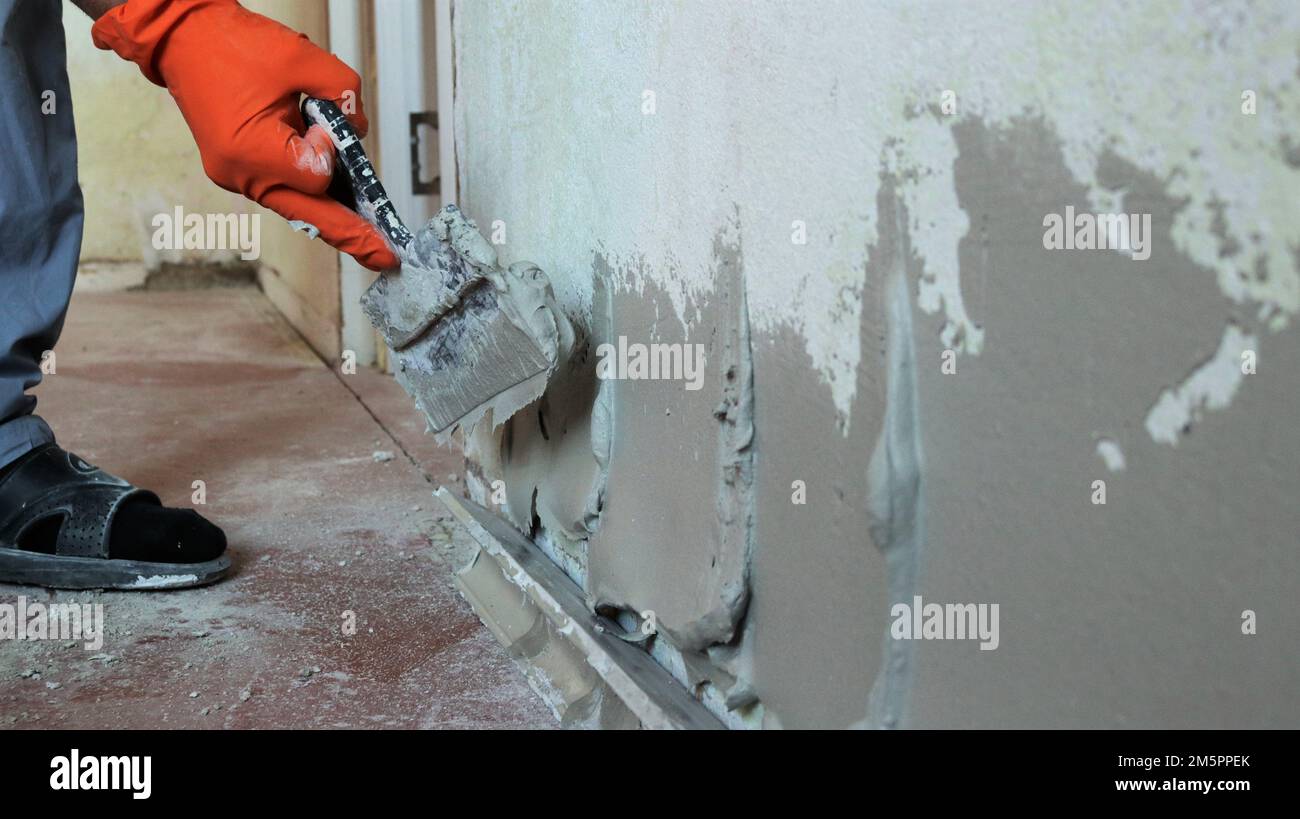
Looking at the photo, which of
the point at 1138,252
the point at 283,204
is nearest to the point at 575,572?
the point at 283,204

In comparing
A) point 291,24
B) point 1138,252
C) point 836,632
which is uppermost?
point 291,24

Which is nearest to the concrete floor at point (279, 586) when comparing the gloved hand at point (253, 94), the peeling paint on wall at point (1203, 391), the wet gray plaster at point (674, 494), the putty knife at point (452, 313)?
the wet gray plaster at point (674, 494)

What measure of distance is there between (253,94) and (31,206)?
518 millimetres

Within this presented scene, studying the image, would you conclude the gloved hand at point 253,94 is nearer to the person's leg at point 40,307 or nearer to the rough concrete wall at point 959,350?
the person's leg at point 40,307

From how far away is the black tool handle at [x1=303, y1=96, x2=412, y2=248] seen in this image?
1.48 metres

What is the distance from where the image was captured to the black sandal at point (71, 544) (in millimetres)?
1679

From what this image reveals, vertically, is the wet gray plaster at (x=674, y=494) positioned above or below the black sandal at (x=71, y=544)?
above

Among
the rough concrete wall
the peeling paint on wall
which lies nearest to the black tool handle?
the rough concrete wall

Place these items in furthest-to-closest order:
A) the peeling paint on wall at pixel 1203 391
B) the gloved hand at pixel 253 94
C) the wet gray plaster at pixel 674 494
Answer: the gloved hand at pixel 253 94 → the wet gray plaster at pixel 674 494 → the peeling paint on wall at pixel 1203 391

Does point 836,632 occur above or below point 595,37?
below

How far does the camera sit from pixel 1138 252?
0.65 m

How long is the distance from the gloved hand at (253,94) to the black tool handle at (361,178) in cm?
1

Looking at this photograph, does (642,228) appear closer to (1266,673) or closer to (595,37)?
(595,37)
